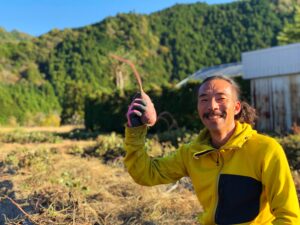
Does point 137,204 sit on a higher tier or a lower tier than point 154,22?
lower

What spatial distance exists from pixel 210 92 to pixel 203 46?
8565cm

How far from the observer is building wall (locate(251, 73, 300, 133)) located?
59.1 feet

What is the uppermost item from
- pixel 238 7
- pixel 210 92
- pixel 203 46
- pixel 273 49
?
pixel 238 7

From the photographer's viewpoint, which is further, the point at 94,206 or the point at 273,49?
the point at 273,49

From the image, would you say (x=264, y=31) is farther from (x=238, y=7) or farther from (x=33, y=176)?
(x=33, y=176)

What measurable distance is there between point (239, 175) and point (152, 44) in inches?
3431

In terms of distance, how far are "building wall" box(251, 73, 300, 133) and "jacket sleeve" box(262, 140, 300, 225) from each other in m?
15.2

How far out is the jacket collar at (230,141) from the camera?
2848mm

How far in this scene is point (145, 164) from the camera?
128 inches

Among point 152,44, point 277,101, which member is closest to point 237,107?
point 277,101

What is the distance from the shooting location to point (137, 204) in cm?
632

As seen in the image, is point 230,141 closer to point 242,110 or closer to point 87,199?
point 242,110

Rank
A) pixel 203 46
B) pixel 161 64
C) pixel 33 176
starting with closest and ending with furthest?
pixel 33 176 < pixel 161 64 < pixel 203 46

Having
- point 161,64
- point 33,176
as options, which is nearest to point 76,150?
point 33,176
